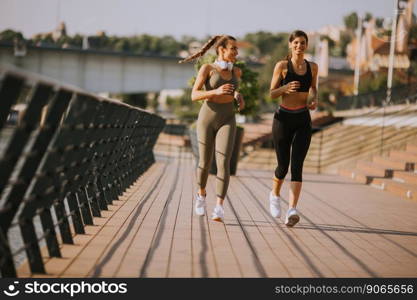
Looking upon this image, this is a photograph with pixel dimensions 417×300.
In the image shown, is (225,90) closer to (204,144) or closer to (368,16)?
(204,144)

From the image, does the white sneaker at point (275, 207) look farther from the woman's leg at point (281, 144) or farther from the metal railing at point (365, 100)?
the metal railing at point (365, 100)

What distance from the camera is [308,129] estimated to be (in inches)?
287

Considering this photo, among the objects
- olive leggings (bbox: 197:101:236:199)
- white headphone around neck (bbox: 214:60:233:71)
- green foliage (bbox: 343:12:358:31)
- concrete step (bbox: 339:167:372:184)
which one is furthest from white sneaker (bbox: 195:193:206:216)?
green foliage (bbox: 343:12:358:31)

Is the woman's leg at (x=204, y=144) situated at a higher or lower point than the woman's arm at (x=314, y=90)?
lower

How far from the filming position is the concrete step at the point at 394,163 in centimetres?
1448

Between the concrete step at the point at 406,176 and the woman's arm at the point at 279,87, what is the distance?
6.40m

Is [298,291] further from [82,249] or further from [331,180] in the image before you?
[331,180]

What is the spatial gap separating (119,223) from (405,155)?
9949 mm

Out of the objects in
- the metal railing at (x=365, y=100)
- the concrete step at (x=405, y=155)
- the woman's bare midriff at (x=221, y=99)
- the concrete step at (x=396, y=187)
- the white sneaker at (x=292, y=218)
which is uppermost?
the woman's bare midriff at (x=221, y=99)

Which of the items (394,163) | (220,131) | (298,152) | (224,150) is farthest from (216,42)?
(394,163)

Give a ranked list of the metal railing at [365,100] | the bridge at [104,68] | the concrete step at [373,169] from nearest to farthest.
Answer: the concrete step at [373,169]
the bridge at [104,68]
the metal railing at [365,100]

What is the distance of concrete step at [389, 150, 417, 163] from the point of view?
14766 millimetres

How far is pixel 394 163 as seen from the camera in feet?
49.8

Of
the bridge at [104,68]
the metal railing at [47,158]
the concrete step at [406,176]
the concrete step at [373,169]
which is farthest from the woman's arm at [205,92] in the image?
the bridge at [104,68]
